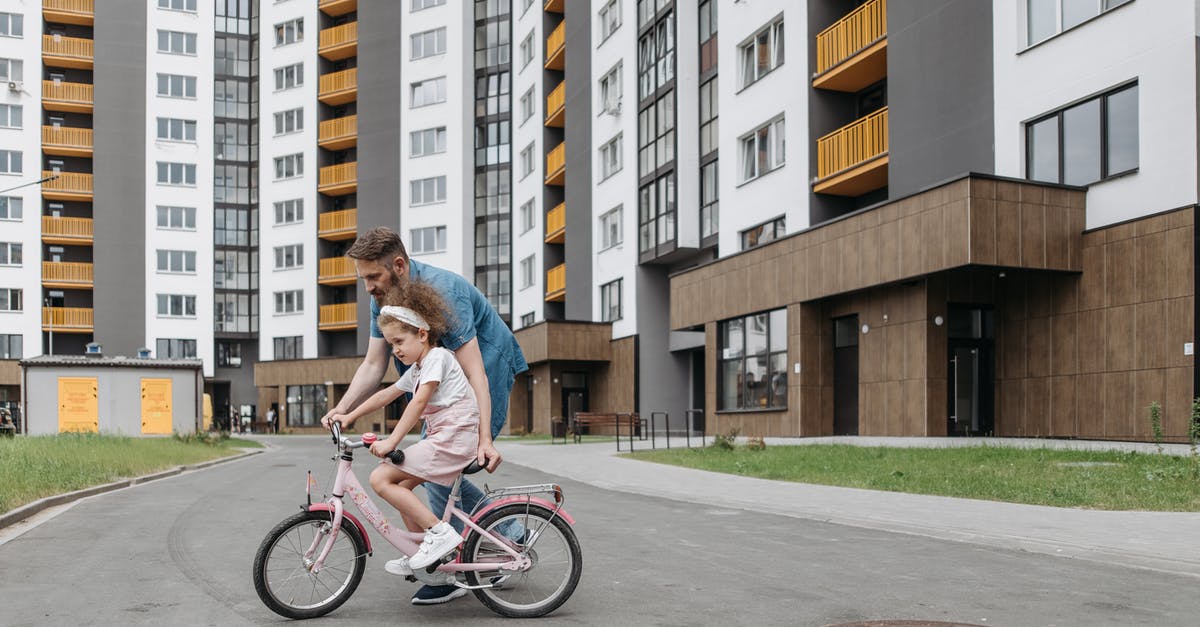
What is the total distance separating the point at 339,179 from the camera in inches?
2504

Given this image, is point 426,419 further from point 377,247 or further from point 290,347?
point 290,347

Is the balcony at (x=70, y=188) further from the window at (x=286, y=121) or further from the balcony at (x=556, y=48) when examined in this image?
the balcony at (x=556, y=48)

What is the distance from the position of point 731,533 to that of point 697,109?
89.0 ft

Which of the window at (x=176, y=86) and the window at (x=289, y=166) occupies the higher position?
the window at (x=176, y=86)

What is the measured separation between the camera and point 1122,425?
17328 millimetres

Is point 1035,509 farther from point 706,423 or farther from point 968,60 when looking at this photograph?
point 706,423

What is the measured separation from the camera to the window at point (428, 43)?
61500 millimetres

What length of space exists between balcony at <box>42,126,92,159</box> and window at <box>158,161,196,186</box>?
4.35 meters

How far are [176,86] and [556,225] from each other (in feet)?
110

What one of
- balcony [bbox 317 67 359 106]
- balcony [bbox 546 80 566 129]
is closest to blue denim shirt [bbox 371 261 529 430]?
balcony [bbox 546 80 566 129]

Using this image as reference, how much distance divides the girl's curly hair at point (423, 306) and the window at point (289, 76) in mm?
63997

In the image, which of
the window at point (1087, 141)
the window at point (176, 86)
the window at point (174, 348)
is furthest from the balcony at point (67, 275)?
the window at point (1087, 141)

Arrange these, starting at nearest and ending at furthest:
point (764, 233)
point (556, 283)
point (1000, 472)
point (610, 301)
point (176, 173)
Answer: point (1000, 472), point (764, 233), point (610, 301), point (556, 283), point (176, 173)

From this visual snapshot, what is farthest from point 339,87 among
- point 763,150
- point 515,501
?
point 515,501
